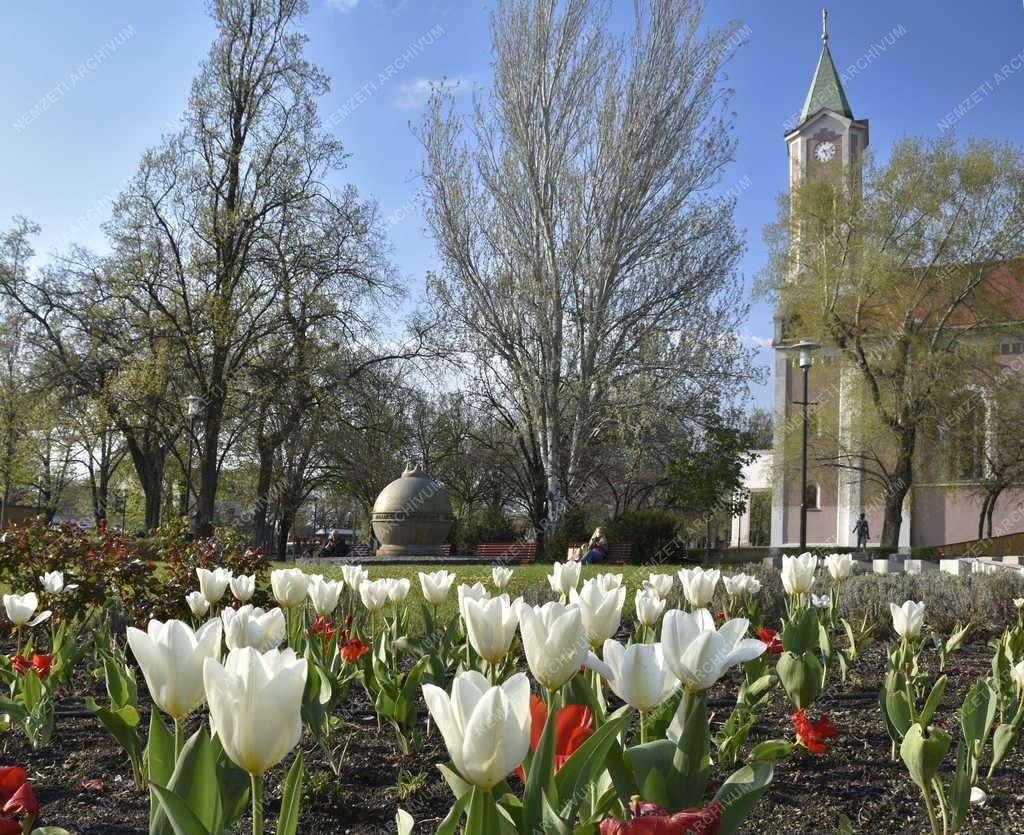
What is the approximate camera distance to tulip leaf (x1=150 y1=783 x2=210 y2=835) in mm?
1330

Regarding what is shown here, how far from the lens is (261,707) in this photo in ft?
4.52

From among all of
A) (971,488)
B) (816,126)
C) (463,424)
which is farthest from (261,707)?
(816,126)

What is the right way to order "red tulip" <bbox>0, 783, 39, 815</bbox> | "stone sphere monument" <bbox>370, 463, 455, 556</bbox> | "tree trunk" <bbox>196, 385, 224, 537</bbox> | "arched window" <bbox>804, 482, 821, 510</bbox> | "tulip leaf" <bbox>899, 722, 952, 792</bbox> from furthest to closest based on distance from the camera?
"arched window" <bbox>804, 482, 821, 510</bbox>, "tree trunk" <bbox>196, 385, 224, 537</bbox>, "stone sphere monument" <bbox>370, 463, 455, 556</bbox>, "tulip leaf" <bbox>899, 722, 952, 792</bbox>, "red tulip" <bbox>0, 783, 39, 815</bbox>

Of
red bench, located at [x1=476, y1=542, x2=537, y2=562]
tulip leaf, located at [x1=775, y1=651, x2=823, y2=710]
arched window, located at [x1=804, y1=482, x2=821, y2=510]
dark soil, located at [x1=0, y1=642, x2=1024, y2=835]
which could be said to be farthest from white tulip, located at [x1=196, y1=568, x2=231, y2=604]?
arched window, located at [x1=804, y1=482, x2=821, y2=510]

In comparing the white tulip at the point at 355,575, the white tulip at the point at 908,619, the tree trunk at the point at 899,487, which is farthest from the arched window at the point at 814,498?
the white tulip at the point at 355,575

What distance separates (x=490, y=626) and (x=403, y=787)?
1.03m

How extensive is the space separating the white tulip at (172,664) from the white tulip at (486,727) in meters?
0.63

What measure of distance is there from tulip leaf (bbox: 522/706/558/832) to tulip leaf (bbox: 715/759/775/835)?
0.31 metres

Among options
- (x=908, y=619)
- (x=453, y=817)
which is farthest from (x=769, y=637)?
(x=453, y=817)

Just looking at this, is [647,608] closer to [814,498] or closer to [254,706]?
[254,706]

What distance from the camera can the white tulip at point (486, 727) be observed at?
51.2 inches

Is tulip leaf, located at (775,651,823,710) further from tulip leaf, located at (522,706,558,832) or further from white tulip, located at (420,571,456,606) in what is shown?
tulip leaf, located at (522,706,558,832)

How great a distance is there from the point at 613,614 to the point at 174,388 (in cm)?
2140

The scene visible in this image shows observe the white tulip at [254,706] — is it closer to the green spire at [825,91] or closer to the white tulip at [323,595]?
the white tulip at [323,595]
